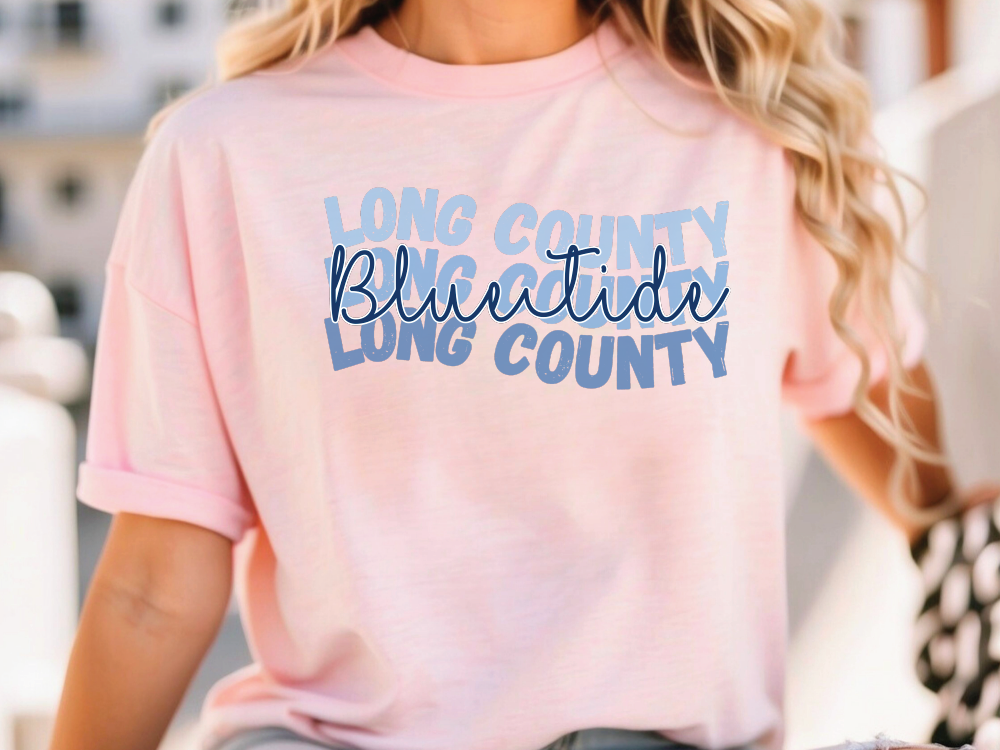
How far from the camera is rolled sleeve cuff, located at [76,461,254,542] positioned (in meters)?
1.12

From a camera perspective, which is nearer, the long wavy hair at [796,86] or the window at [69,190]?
the long wavy hair at [796,86]

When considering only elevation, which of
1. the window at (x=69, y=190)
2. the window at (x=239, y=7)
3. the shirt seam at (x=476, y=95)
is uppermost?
the window at (x=239, y=7)

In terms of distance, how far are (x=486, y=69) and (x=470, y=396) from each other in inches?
11.8

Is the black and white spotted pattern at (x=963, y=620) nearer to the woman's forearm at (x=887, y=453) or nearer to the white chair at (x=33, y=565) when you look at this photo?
the woman's forearm at (x=887, y=453)

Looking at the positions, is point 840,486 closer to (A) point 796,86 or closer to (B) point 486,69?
(A) point 796,86

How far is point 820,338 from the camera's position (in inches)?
49.3

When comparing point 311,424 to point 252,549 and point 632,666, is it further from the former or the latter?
point 632,666

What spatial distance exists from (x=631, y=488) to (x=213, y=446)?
0.37 m

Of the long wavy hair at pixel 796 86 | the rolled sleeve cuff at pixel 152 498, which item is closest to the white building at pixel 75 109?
the long wavy hair at pixel 796 86

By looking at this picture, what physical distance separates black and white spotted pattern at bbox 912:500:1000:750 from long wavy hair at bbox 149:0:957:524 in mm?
104

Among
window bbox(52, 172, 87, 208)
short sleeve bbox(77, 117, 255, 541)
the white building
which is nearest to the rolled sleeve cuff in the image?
short sleeve bbox(77, 117, 255, 541)

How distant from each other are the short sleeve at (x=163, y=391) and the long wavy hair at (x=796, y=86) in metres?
0.13

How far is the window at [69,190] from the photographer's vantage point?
29.0 meters

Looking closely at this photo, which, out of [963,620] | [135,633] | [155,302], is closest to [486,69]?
[155,302]
